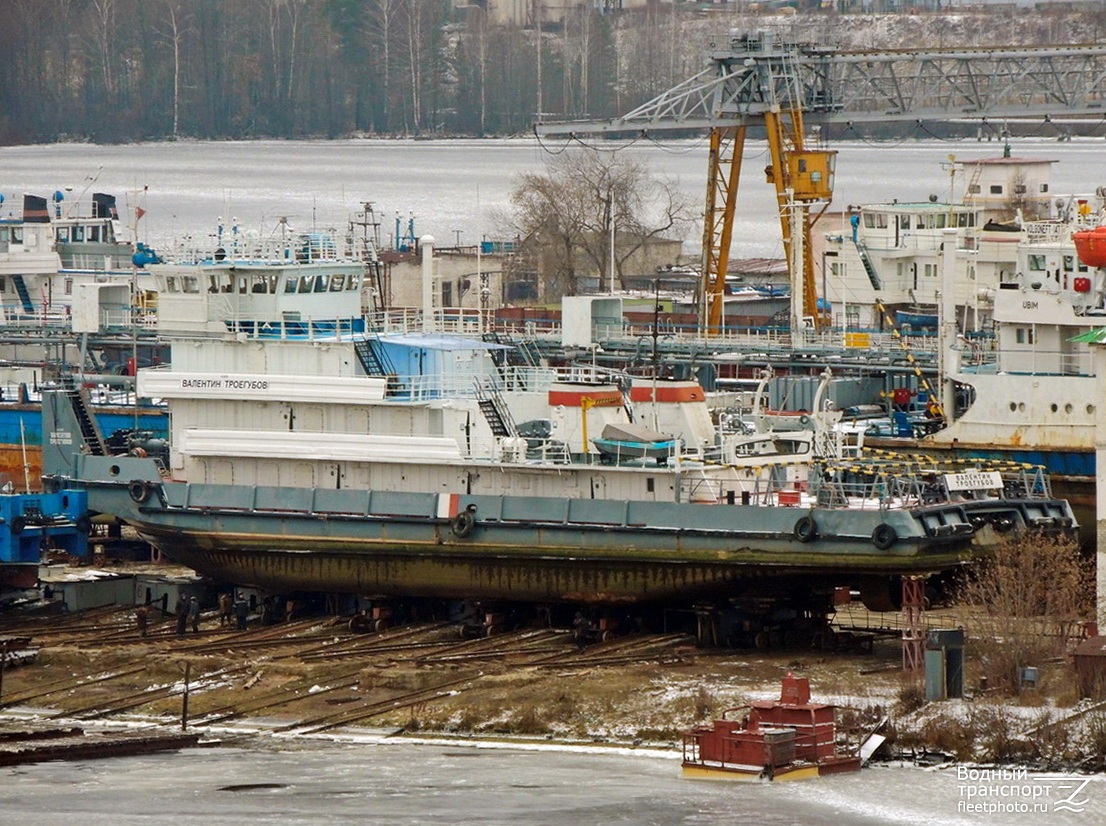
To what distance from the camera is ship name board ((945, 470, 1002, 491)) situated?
136ft

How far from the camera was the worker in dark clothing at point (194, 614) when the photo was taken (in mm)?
44625

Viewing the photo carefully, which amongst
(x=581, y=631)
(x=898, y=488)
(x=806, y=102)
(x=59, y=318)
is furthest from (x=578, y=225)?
(x=581, y=631)

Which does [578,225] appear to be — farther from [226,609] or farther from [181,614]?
[181,614]

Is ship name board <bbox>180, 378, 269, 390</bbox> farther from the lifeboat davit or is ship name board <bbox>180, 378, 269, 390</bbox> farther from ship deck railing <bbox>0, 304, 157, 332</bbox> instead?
ship deck railing <bbox>0, 304, 157, 332</bbox>

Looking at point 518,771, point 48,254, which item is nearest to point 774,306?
point 48,254

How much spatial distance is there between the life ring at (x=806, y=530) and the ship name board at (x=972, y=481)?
7.67 feet

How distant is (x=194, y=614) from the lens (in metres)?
44.8

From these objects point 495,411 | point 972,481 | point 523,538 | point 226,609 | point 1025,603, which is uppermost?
point 495,411

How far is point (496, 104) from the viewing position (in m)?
152

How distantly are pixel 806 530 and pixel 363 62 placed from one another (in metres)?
121

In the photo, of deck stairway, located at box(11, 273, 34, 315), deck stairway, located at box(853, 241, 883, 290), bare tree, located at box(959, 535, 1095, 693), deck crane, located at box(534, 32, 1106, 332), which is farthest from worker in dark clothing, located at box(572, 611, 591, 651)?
deck stairway, located at box(11, 273, 34, 315)

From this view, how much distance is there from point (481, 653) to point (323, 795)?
946 cm

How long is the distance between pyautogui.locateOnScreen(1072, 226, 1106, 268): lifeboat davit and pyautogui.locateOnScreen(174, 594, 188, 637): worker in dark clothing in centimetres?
1595

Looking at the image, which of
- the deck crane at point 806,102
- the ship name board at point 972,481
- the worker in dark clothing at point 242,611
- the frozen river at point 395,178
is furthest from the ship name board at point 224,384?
the frozen river at point 395,178
